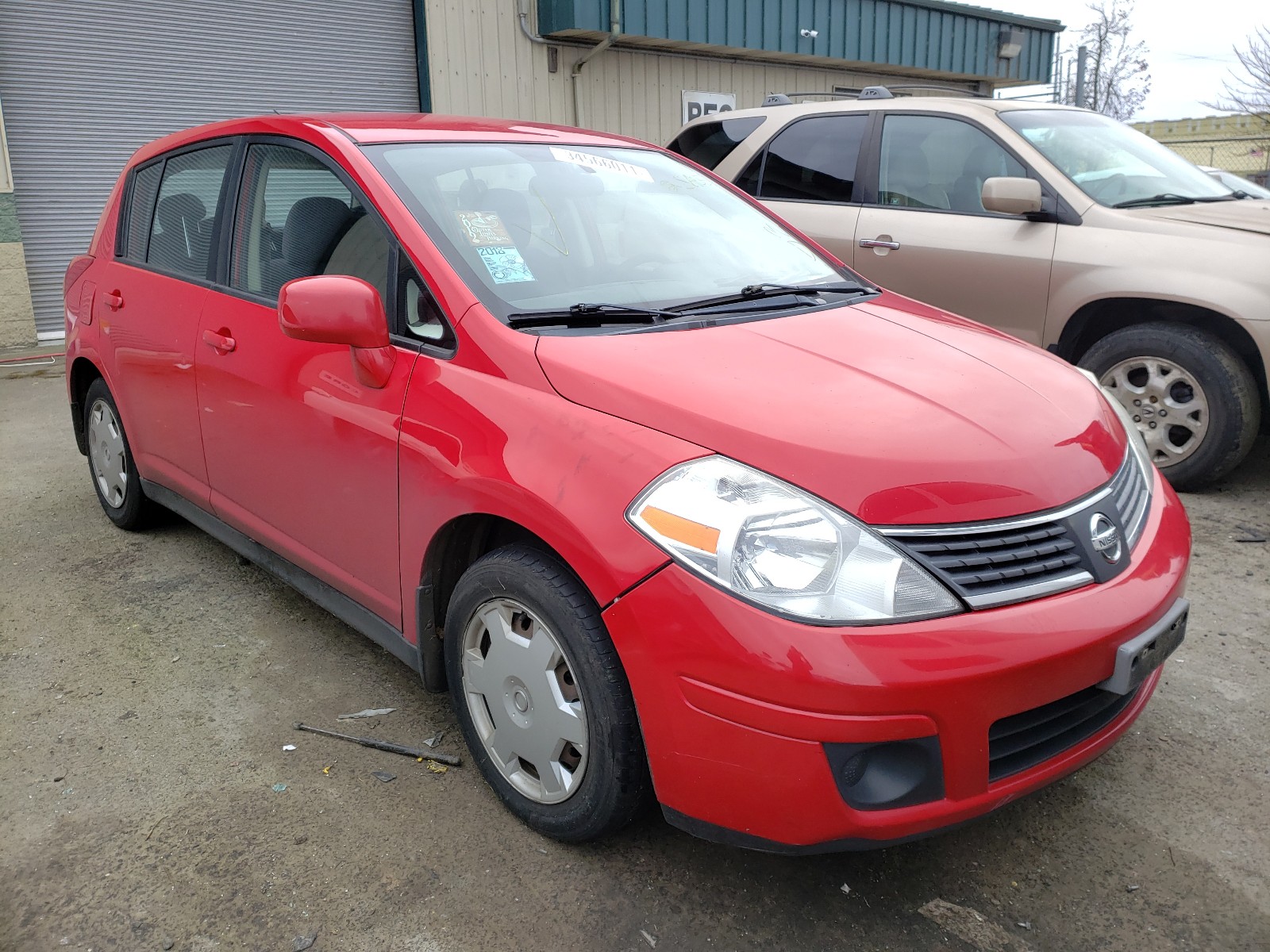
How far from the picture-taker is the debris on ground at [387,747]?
8.55ft

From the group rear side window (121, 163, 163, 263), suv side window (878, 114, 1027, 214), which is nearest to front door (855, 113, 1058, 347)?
suv side window (878, 114, 1027, 214)

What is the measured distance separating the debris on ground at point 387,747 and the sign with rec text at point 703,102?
11.6 m

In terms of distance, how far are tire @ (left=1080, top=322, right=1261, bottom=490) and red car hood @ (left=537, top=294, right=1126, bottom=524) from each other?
233 cm

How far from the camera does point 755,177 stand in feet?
19.3

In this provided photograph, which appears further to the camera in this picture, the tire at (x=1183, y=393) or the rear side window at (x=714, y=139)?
the rear side window at (x=714, y=139)

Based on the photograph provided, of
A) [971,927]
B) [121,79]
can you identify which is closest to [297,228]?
[971,927]

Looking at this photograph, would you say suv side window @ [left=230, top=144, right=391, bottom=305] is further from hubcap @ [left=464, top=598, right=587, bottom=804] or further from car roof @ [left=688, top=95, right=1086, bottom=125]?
car roof @ [left=688, top=95, right=1086, bottom=125]

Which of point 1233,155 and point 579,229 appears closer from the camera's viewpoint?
point 579,229

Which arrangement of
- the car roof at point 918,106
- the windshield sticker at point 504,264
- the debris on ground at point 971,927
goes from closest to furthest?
the debris on ground at point 971,927, the windshield sticker at point 504,264, the car roof at point 918,106

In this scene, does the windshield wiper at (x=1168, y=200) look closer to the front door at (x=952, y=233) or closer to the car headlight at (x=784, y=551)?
the front door at (x=952, y=233)

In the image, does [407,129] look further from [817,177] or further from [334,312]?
[817,177]

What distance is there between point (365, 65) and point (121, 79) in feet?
8.07

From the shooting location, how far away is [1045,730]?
193 centimetres

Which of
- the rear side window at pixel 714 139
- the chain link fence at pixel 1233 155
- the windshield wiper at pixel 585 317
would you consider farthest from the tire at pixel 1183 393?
the chain link fence at pixel 1233 155
